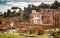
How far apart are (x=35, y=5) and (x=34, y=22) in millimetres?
315

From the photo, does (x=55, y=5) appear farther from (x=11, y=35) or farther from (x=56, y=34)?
(x=11, y=35)

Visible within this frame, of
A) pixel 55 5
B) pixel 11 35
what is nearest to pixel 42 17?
pixel 55 5

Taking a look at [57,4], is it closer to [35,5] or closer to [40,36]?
[35,5]

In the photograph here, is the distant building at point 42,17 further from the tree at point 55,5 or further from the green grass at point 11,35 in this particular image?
the green grass at point 11,35

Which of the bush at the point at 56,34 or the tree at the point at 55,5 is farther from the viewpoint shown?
the tree at the point at 55,5

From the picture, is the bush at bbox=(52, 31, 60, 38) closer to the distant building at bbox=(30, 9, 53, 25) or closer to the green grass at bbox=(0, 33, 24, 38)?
the distant building at bbox=(30, 9, 53, 25)

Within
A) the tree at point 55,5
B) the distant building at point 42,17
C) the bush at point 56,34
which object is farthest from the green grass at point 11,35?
the tree at point 55,5

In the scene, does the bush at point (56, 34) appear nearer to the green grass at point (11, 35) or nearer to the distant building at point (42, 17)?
the distant building at point (42, 17)

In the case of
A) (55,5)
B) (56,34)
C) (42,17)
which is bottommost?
(56,34)

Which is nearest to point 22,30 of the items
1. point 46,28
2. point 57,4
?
point 46,28

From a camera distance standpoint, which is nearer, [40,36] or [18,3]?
[40,36]

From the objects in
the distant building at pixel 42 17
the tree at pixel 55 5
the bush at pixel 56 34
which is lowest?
the bush at pixel 56 34

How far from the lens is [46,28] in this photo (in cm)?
249

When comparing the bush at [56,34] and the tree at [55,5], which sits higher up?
the tree at [55,5]
